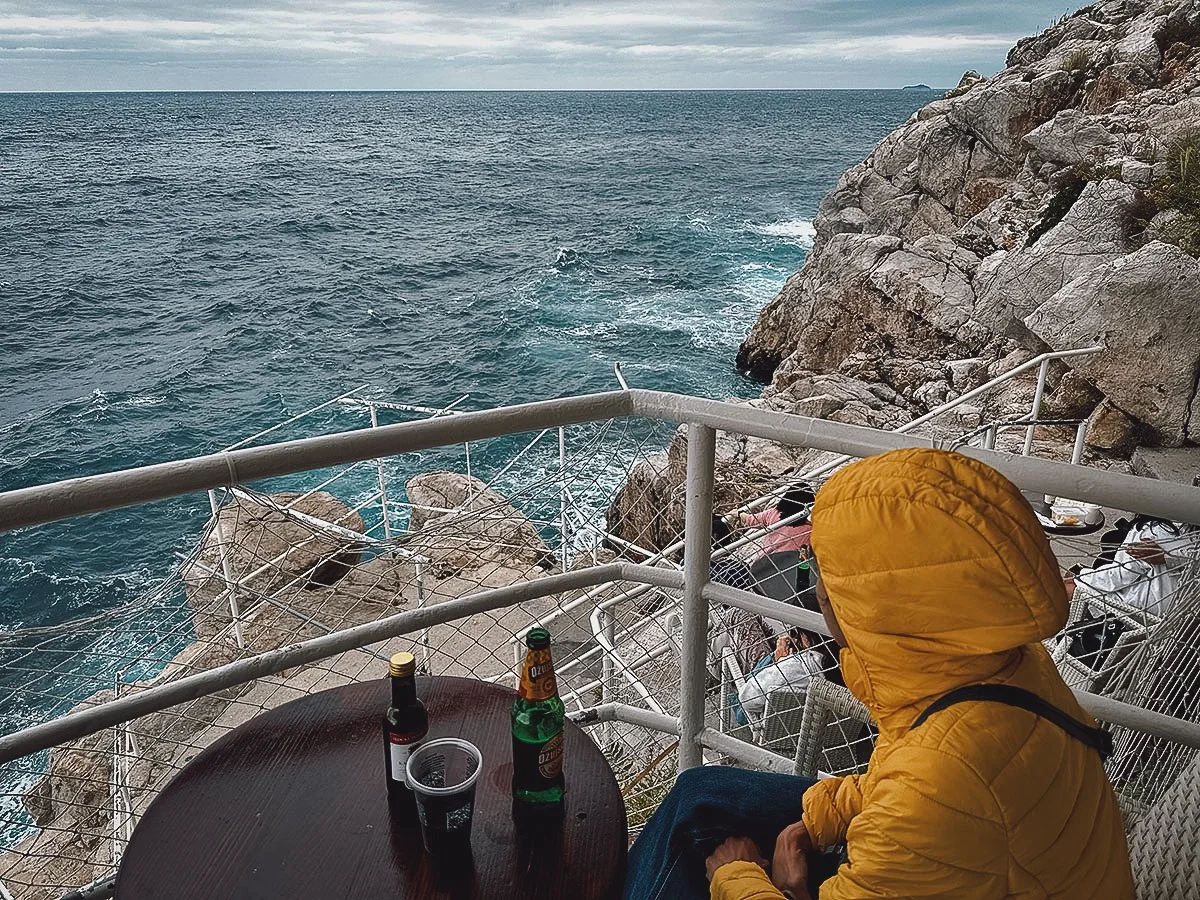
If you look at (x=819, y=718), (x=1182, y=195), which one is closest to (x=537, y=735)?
(x=819, y=718)

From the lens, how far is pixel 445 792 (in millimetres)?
1472

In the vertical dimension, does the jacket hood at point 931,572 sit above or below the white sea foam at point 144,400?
above

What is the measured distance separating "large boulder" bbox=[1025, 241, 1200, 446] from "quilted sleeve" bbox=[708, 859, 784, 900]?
7.80 metres

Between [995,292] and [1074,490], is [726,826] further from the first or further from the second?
[995,292]

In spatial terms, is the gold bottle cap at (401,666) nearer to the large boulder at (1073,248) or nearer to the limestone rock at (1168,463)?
the limestone rock at (1168,463)

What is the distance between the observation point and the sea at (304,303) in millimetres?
16062

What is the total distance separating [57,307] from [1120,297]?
34038 millimetres

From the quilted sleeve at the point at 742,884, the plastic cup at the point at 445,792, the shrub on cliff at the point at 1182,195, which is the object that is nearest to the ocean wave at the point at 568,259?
the shrub on cliff at the point at 1182,195

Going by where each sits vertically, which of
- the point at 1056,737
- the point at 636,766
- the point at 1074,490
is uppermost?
the point at 1074,490

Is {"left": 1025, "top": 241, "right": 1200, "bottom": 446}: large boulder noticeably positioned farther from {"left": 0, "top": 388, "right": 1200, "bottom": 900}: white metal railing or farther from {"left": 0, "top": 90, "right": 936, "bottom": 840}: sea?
{"left": 0, "top": 90, "right": 936, "bottom": 840}: sea

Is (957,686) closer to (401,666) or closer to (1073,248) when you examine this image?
(401,666)

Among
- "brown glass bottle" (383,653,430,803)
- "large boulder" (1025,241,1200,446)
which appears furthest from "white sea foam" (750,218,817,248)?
"brown glass bottle" (383,653,430,803)

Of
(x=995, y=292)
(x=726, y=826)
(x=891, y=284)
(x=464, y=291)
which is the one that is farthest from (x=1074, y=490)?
(x=464, y=291)

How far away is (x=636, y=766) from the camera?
4.19m
